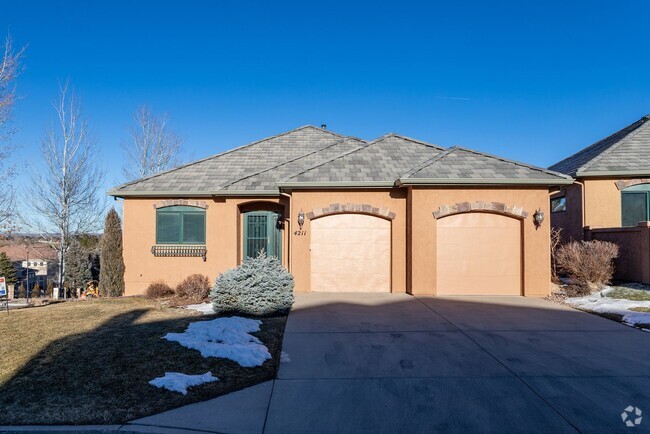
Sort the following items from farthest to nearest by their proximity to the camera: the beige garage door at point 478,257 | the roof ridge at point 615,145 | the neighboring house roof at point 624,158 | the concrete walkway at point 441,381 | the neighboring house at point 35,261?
the neighboring house at point 35,261
the roof ridge at point 615,145
the neighboring house roof at point 624,158
the beige garage door at point 478,257
the concrete walkway at point 441,381

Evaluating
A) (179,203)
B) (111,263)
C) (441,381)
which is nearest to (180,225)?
(179,203)

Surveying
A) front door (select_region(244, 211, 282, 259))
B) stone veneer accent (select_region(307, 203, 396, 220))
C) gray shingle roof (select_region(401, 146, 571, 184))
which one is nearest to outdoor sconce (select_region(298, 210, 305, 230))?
stone veneer accent (select_region(307, 203, 396, 220))

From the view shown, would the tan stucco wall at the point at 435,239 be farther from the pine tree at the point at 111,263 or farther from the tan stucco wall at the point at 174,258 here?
the pine tree at the point at 111,263

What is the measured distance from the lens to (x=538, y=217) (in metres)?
9.66

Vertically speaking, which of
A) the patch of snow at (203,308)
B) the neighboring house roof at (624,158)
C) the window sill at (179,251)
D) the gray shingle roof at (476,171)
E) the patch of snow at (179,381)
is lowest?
the patch of snow at (203,308)

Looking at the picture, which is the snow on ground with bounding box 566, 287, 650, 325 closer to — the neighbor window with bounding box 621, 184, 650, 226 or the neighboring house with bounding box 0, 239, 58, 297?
the neighbor window with bounding box 621, 184, 650, 226

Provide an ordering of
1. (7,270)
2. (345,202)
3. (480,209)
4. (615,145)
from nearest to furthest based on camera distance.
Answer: (480,209) < (345,202) < (615,145) < (7,270)

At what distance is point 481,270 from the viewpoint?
32.7 feet

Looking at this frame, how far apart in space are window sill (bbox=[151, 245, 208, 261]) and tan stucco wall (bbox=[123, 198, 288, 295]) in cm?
12

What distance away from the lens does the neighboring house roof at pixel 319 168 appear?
10047mm

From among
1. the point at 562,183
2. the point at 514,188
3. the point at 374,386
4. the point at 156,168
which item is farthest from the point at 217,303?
the point at 156,168

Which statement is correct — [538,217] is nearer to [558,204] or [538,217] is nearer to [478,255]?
[478,255]

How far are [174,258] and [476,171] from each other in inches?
393

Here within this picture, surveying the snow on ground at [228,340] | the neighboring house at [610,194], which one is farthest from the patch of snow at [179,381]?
the neighboring house at [610,194]
